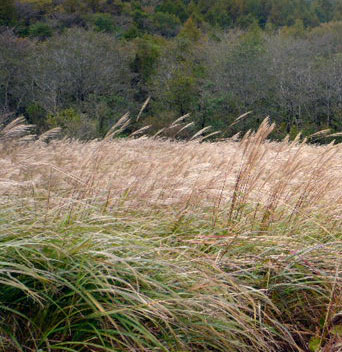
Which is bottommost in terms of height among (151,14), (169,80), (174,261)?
(169,80)

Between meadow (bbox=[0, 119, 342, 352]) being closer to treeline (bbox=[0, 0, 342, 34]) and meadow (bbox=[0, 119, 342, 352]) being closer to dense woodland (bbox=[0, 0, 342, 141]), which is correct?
dense woodland (bbox=[0, 0, 342, 141])

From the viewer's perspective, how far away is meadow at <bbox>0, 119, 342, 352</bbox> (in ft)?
5.72

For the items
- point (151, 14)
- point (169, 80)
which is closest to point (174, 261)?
point (169, 80)

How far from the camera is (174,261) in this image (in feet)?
6.81

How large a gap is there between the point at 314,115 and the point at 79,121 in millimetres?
14912

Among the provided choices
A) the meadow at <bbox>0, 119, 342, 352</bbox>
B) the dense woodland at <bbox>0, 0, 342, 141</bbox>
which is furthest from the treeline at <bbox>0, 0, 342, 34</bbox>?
the meadow at <bbox>0, 119, 342, 352</bbox>

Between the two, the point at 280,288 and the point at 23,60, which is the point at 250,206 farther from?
the point at 23,60

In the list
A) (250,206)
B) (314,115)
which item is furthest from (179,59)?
(250,206)

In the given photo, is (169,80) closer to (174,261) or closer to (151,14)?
(151,14)

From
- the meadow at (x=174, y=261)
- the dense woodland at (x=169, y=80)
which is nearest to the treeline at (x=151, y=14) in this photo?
the dense woodland at (x=169, y=80)

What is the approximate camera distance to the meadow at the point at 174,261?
174 cm

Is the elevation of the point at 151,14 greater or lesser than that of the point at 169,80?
greater

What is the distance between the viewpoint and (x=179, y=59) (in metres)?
30.5

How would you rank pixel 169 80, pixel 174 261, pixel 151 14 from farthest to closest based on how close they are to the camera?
pixel 151 14 → pixel 169 80 → pixel 174 261
